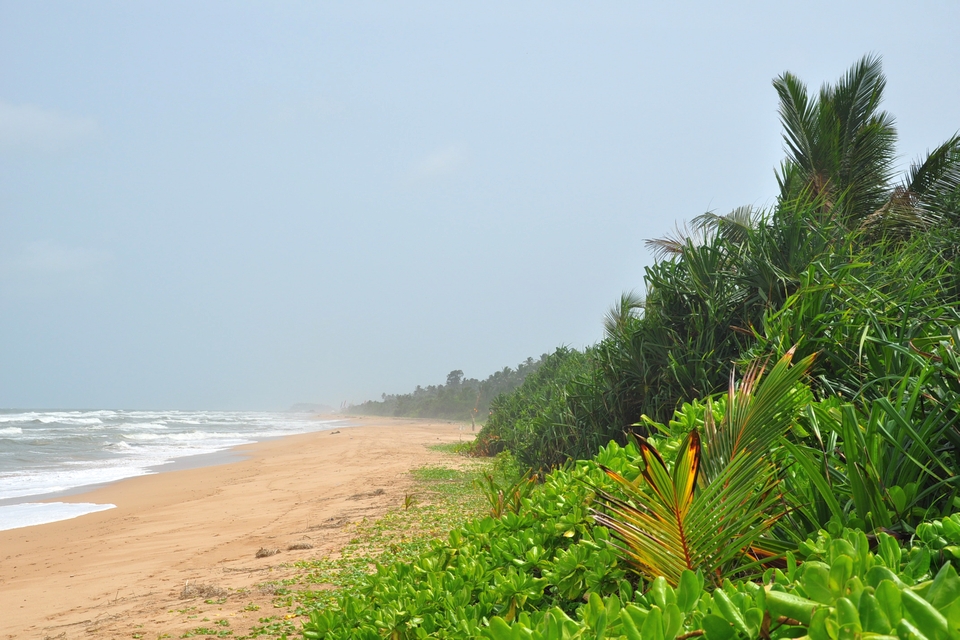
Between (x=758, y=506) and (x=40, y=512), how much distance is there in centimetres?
1196

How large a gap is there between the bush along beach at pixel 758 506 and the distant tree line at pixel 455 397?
3791 centimetres

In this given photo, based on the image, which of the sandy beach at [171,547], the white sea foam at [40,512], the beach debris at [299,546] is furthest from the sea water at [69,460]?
the beach debris at [299,546]

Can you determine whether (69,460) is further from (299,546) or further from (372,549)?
(372,549)

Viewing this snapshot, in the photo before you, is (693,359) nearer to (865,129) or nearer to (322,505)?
(322,505)

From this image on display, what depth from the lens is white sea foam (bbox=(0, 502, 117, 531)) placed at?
32.0 ft

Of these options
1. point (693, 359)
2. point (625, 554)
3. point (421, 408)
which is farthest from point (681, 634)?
point (421, 408)

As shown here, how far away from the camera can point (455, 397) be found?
60750 mm

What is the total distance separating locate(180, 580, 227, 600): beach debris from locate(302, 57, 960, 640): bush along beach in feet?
3.86

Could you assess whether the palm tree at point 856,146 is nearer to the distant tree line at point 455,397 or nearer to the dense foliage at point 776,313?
the dense foliage at point 776,313

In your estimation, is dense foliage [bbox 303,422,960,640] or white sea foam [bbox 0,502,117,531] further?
white sea foam [bbox 0,502,117,531]

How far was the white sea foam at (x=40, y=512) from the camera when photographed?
9766 millimetres

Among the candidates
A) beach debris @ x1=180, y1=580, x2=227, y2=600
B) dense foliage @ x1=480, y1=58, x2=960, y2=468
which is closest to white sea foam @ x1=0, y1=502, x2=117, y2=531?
beach debris @ x1=180, y1=580, x2=227, y2=600

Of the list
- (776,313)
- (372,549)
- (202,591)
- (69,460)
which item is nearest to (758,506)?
(776,313)

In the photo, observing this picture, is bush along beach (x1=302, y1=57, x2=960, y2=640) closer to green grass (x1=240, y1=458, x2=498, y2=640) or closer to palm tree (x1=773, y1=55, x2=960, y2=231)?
green grass (x1=240, y1=458, x2=498, y2=640)
